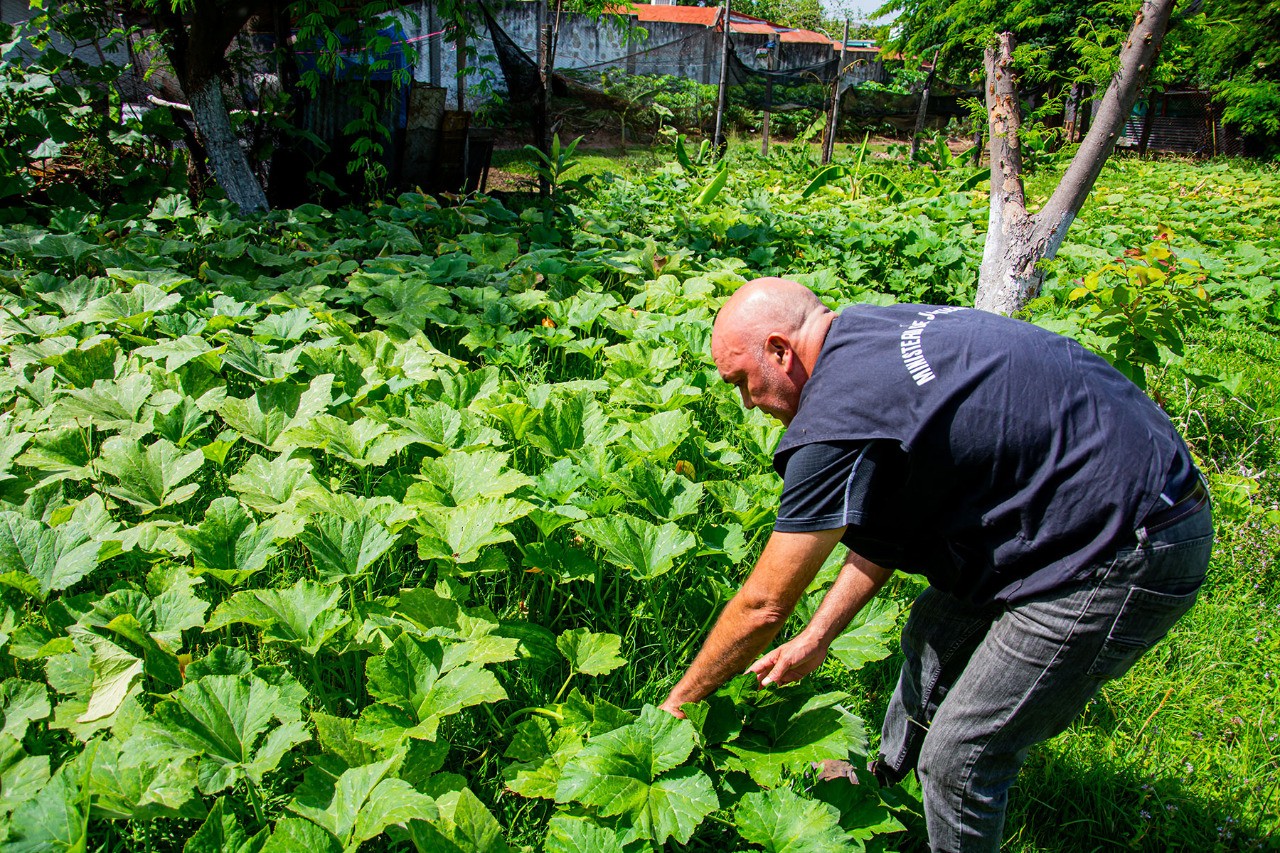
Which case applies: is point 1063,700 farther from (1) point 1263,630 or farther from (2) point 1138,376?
(2) point 1138,376

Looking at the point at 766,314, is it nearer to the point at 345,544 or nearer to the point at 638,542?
the point at 638,542

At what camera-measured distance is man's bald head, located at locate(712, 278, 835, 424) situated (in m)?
1.73

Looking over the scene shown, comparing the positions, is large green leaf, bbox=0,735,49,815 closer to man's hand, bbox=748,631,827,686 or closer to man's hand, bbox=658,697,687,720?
man's hand, bbox=658,697,687,720

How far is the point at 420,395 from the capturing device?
3102 millimetres

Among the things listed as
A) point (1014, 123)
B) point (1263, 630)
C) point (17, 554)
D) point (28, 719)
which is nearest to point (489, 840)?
point (28, 719)

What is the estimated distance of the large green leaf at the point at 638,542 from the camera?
6.93 ft

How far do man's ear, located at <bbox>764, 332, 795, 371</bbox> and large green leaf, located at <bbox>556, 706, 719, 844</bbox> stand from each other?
0.82 metres

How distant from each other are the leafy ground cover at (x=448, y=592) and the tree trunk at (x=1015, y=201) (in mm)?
259

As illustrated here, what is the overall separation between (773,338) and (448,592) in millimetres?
1078

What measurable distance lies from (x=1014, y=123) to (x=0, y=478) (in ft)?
14.0

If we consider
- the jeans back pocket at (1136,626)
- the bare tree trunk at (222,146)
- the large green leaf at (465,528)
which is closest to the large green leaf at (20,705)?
the large green leaf at (465,528)

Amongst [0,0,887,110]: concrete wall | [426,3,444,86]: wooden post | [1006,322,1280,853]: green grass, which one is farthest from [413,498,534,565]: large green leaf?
[0,0,887,110]: concrete wall

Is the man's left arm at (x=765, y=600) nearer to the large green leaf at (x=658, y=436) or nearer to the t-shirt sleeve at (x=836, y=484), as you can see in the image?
the t-shirt sleeve at (x=836, y=484)

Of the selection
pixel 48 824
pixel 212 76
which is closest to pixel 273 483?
pixel 48 824
